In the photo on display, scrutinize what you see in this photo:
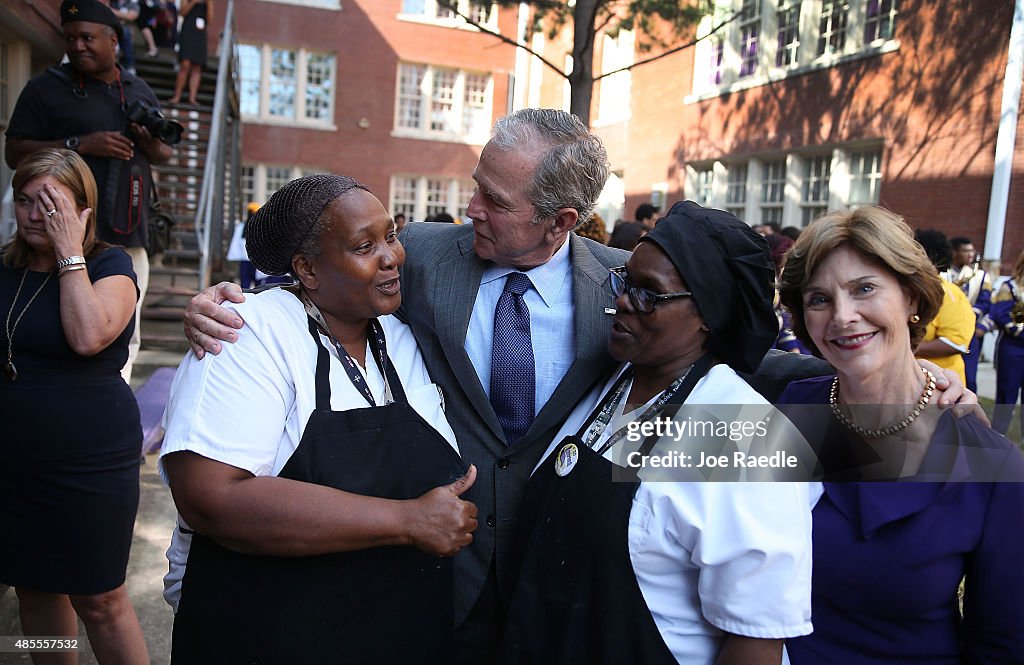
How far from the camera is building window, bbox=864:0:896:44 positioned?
39.8 ft

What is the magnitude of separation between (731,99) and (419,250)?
14.6m

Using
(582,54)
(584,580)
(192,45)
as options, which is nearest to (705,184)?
(582,54)

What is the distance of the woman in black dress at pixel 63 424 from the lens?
260cm

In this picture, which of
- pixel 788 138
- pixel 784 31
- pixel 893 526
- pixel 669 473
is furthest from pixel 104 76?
pixel 784 31

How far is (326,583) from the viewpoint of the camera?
1.73 metres

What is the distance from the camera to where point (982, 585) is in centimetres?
164

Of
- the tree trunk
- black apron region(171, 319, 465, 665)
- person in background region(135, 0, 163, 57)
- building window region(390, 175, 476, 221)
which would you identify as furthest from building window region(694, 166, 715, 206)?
black apron region(171, 319, 465, 665)

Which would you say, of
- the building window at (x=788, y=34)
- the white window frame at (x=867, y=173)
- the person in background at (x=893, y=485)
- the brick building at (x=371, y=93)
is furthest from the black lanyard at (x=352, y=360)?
the brick building at (x=371, y=93)

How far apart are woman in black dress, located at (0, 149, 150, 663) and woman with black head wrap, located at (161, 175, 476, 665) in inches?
36.7

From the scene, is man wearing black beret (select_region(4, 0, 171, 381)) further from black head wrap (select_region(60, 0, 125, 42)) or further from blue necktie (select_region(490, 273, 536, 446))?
blue necktie (select_region(490, 273, 536, 446))

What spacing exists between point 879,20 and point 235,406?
534 inches

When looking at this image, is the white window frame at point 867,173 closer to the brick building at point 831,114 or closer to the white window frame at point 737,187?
the brick building at point 831,114

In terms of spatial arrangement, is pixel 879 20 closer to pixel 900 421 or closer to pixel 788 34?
pixel 788 34

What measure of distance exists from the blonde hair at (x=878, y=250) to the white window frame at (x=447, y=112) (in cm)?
2271
